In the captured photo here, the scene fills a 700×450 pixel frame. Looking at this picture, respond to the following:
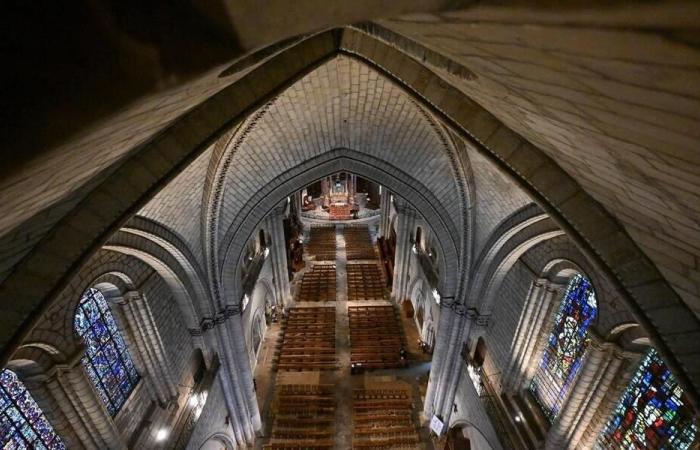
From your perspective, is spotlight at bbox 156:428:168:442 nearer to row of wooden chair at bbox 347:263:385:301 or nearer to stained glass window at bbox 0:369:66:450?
stained glass window at bbox 0:369:66:450

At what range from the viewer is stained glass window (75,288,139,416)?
5.77 meters

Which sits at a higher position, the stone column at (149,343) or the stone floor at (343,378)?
the stone floor at (343,378)

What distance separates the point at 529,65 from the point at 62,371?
6742 mm

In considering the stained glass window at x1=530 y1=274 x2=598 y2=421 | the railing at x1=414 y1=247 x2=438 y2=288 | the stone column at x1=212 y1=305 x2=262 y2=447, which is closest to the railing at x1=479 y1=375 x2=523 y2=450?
the stained glass window at x1=530 y1=274 x2=598 y2=421

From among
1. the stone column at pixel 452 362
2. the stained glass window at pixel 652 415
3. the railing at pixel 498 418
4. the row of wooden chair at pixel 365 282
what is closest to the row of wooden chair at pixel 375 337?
the row of wooden chair at pixel 365 282

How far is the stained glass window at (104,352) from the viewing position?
18.9 ft

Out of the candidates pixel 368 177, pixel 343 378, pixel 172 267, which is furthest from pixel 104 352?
pixel 343 378

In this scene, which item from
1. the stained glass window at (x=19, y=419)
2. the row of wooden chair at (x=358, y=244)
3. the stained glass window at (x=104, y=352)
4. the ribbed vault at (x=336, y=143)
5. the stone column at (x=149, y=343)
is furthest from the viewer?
the row of wooden chair at (x=358, y=244)

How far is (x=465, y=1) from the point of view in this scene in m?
1.21

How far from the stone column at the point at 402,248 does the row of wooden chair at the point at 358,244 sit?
5.64 meters

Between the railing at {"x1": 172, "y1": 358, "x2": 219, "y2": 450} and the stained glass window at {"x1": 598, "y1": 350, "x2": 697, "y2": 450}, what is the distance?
798 centimetres

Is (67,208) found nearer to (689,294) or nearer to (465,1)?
(465,1)

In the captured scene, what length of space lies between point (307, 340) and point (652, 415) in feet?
41.0

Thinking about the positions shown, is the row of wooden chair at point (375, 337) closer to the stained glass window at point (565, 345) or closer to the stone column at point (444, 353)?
the stone column at point (444, 353)
